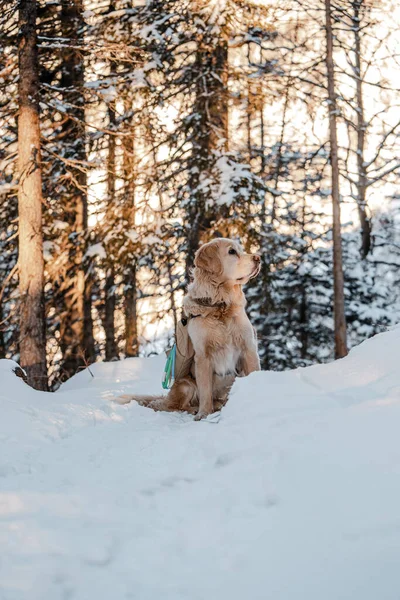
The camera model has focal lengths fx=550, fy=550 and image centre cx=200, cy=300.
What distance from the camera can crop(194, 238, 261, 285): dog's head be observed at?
5230 millimetres

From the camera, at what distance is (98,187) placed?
13195 mm

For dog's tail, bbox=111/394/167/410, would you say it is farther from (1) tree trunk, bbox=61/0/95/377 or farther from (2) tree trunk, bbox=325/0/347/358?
(2) tree trunk, bbox=325/0/347/358

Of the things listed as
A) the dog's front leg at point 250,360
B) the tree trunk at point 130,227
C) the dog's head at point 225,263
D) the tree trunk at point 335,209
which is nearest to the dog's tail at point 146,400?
the dog's front leg at point 250,360

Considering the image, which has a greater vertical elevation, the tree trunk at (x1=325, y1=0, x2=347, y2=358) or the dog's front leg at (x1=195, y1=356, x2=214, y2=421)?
the tree trunk at (x1=325, y1=0, x2=347, y2=358)

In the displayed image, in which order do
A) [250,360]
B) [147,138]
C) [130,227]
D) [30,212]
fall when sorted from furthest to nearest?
1. [130,227]
2. [147,138]
3. [30,212]
4. [250,360]

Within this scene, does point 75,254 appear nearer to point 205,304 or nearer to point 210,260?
point 210,260

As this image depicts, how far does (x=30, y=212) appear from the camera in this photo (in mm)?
9352

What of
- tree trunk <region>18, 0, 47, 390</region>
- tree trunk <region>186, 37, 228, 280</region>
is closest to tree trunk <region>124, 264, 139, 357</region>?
tree trunk <region>186, 37, 228, 280</region>

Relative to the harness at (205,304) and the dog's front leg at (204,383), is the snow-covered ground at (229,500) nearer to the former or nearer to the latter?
the dog's front leg at (204,383)

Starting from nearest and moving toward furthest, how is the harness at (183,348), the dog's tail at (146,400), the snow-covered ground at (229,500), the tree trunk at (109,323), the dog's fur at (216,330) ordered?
the snow-covered ground at (229,500), the dog's fur at (216,330), the harness at (183,348), the dog's tail at (146,400), the tree trunk at (109,323)

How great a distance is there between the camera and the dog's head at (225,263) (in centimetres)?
523

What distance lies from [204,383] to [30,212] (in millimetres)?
5670

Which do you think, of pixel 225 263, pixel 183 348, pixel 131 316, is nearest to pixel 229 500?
pixel 183 348

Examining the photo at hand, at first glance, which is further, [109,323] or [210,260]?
[109,323]
